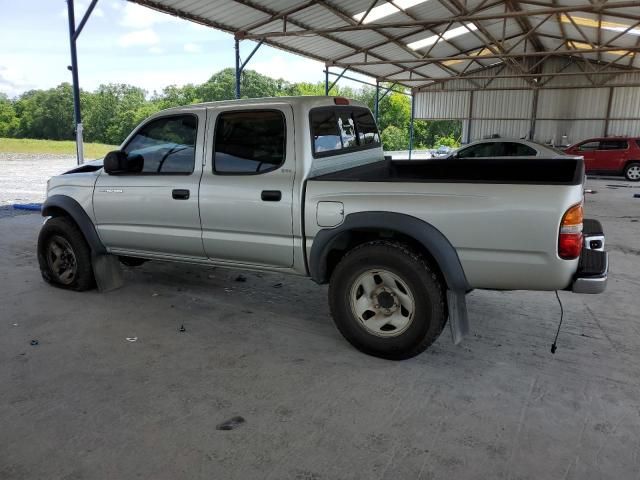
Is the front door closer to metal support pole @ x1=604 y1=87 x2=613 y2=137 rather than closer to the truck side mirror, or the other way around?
the truck side mirror

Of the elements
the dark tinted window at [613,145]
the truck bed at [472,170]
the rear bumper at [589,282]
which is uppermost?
the dark tinted window at [613,145]

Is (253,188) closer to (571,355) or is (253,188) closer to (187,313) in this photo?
(187,313)

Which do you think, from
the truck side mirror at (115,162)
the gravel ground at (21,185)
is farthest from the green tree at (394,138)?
Answer: the truck side mirror at (115,162)

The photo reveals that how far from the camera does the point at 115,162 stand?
426 cm

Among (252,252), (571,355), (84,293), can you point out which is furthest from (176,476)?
(84,293)

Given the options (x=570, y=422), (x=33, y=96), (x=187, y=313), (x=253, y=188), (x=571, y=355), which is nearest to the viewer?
(x=570, y=422)

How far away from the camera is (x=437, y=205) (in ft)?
10.2

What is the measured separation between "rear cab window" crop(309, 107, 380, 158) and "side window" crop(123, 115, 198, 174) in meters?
1.07

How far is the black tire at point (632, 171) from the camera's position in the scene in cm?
1667

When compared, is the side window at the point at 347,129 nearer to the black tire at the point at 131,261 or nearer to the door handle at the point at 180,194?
the door handle at the point at 180,194

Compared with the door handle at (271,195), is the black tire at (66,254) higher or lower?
lower

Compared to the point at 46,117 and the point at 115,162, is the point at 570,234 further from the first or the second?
the point at 46,117

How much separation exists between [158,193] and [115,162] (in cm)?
47

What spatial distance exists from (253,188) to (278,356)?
1286 mm
